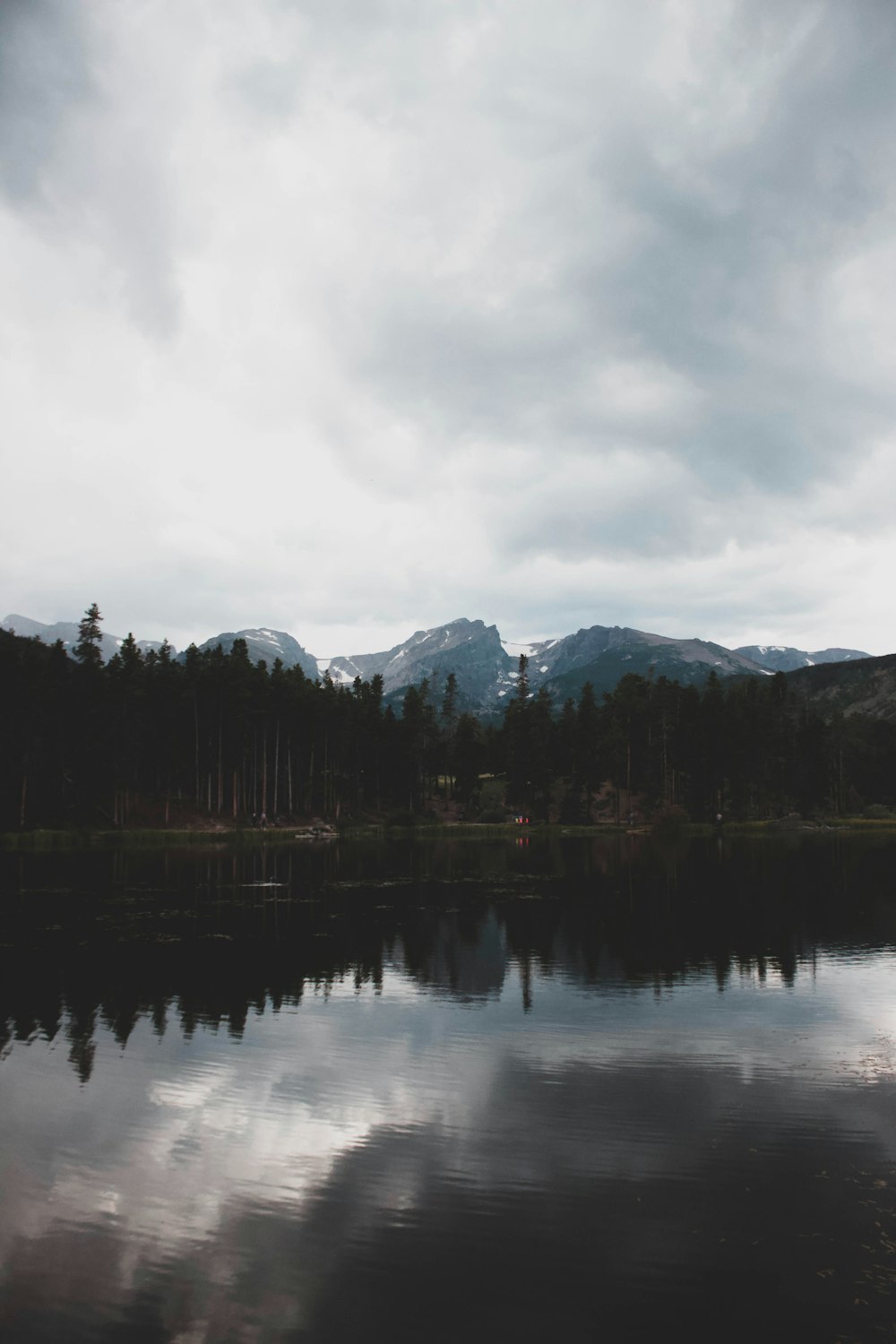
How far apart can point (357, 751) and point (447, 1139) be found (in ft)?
415

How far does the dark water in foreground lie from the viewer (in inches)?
379

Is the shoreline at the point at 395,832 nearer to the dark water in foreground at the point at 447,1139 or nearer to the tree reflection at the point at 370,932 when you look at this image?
the tree reflection at the point at 370,932

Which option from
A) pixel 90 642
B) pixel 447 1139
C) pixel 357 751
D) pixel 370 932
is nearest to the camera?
pixel 447 1139

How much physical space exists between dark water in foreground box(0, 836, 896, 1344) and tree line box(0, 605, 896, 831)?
7487cm

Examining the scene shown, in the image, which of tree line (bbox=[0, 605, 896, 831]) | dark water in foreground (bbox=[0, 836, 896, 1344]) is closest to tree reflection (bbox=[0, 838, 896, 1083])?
dark water in foreground (bbox=[0, 836, 896, 1344])

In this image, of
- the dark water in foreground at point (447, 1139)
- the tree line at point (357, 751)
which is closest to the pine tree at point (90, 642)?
the tree line at point (357, 751)

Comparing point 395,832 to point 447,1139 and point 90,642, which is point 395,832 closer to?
point 90,642

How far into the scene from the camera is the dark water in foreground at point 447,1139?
962 cm

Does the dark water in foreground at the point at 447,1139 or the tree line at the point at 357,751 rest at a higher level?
the tree line at the point at 357,751

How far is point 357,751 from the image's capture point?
13950 cm

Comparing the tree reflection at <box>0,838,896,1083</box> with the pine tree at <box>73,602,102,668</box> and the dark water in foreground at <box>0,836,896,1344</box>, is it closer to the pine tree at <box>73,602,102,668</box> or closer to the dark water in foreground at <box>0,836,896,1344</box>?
the dark water in foreground at <box>0,836,896,1344</box>

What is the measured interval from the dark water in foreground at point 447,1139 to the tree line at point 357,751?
7487 centimetres

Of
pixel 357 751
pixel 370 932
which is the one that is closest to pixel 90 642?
pixel 357 751

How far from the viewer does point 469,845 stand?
102 meters
